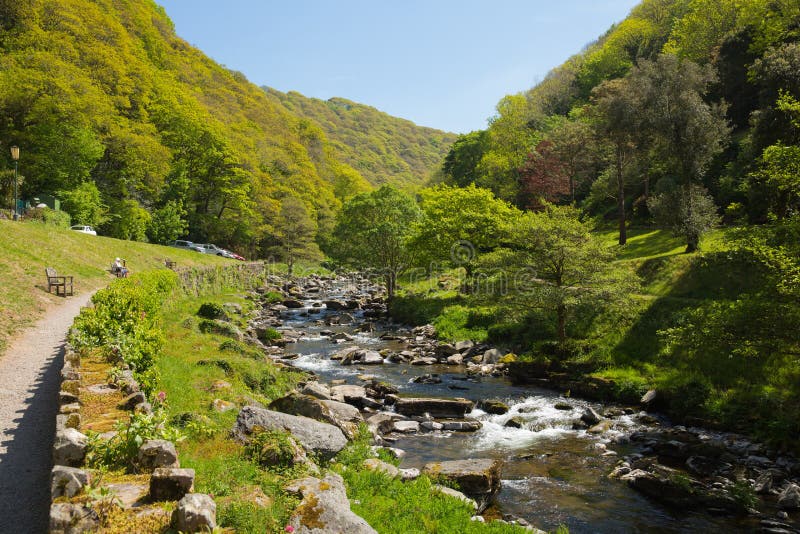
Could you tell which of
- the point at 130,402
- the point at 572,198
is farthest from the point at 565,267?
the point at 572,198

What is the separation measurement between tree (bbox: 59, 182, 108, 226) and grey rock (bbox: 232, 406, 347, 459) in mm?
44672

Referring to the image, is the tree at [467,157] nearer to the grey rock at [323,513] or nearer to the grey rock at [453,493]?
the grey rock at [453,493]

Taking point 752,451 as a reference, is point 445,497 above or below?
above

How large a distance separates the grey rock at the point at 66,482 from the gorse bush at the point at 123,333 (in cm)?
565

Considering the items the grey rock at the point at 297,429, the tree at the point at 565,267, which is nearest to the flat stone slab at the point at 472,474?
the grey rock at the point at 297,429

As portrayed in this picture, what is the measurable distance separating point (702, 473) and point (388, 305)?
103 ft

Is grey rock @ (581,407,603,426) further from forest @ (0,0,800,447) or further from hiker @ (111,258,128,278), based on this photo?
hiker @ (111,258,128,278)

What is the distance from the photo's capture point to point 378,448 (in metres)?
14.0

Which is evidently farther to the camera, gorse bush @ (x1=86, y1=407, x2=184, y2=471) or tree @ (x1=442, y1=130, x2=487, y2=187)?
tree @ (x1=442, y1=130, x2=487, y2=187)

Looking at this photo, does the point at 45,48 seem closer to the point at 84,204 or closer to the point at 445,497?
the point at 84,204

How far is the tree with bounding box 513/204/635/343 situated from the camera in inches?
972

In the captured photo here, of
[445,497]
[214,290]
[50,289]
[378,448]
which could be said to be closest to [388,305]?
[214,290]

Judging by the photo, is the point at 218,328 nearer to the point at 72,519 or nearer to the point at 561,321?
the point at 561,321

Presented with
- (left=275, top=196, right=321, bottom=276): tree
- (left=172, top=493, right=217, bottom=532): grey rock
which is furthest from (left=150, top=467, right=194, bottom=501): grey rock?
(left=275, top=196, right=321, bottom=276): tree
